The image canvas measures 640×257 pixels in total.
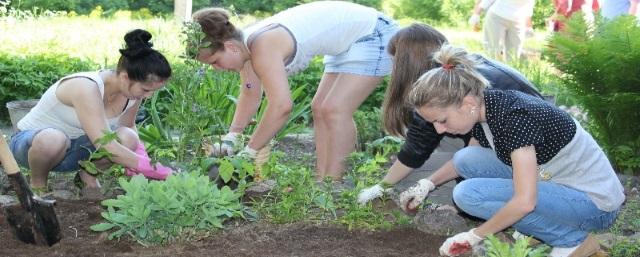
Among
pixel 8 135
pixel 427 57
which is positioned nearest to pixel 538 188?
pixel 427 57

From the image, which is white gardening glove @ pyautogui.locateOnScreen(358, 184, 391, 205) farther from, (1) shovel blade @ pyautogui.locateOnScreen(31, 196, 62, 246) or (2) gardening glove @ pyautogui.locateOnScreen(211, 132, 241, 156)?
(1) shovel blade @ pyautogui.locateOnScreen(31, 196, 62, 246)

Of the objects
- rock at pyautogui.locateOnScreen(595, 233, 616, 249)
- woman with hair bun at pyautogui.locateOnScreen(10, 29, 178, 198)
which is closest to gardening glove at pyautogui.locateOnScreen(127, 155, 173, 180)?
woman with hair bun at pyautogui.locateOnScreen(10, 29, 178, 198)

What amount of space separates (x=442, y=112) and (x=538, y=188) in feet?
1.78

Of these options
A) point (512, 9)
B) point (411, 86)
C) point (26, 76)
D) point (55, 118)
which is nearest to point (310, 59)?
point (411, 86)

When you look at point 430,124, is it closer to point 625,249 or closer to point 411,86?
point 411,86

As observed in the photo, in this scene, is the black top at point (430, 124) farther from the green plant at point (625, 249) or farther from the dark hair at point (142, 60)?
the dark hair at point (142, 60)

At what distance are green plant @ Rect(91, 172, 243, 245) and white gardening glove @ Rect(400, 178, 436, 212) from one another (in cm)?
71

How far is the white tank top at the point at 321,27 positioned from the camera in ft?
14.1

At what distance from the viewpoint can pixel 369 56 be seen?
176 inches

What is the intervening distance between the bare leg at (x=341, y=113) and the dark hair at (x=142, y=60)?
3.15 feet

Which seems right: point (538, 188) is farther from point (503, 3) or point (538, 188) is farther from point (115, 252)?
point (503, 3)

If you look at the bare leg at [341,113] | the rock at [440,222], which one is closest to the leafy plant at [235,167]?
the rock at [440,222]

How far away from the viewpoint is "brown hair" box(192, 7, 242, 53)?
4.02 m

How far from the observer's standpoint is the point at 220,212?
3.37 metres
